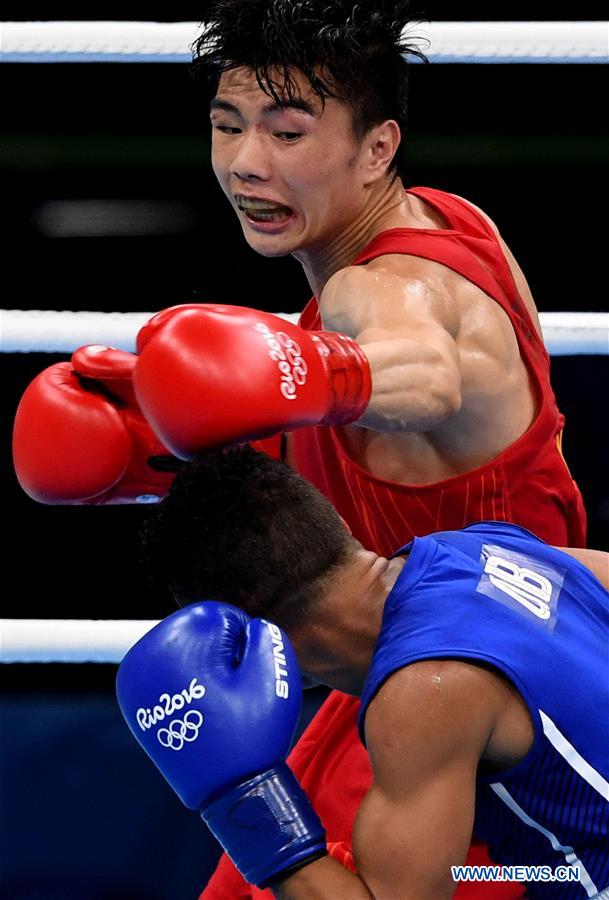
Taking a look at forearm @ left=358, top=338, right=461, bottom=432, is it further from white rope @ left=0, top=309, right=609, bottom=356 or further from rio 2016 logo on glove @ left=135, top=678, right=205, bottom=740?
white rope @ left=0, top=309, right=609, bottom=356

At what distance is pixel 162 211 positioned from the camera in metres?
3.15

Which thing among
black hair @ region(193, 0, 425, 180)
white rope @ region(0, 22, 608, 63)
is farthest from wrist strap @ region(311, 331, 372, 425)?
white rope @ region(0, 22, 608, 63)

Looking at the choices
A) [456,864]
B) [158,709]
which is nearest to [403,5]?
[158,709]

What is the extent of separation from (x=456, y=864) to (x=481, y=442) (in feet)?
1.84

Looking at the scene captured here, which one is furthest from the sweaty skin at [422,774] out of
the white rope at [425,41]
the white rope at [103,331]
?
the white rope at [425,41]

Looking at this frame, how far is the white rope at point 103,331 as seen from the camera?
213 centimetres

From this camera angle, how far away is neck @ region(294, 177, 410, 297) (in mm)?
1823

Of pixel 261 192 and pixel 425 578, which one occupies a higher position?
pixel 261 192

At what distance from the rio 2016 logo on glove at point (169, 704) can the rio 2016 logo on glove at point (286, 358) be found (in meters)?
0.32

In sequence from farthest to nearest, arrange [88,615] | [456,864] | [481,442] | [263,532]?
[88,615], [481,442], [263,532], [456,864]

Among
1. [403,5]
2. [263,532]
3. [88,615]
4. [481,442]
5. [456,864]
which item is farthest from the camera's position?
[88,615]

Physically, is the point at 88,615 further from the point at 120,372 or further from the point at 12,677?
the point at 120,372

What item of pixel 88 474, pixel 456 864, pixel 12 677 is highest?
pixel 88 474

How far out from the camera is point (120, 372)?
1734mm
